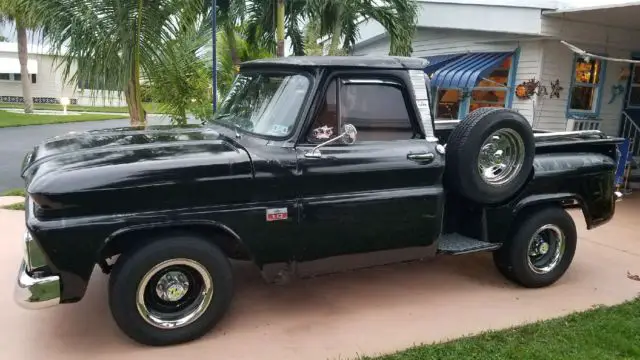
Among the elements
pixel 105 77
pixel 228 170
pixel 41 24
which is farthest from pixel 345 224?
pixel 41 24

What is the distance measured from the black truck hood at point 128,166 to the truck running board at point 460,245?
1.83m

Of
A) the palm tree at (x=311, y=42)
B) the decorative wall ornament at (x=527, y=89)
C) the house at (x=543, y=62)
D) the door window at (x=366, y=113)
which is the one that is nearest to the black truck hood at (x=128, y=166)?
the door window at (x=366, y=113)

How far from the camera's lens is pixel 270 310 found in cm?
426

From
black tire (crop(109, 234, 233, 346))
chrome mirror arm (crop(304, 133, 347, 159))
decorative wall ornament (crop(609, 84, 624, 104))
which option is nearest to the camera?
black tire (crop(109, 234, 233, 346))

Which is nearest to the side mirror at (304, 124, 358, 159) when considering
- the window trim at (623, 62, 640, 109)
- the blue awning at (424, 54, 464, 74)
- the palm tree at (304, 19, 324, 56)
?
the blue awning at (424, 54, 464, 74)

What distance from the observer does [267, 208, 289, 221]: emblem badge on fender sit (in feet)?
12.1

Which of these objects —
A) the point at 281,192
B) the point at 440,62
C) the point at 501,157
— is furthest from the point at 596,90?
the point at 281,192

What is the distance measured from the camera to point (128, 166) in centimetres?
334

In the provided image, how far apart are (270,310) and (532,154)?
8.07 ft

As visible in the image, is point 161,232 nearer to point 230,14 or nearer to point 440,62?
point 230,14

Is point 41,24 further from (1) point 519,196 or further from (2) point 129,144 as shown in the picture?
(1) point 519,196

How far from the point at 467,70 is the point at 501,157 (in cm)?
556

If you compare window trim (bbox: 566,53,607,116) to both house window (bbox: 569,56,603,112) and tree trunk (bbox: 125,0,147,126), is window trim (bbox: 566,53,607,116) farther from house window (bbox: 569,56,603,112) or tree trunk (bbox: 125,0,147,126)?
tree trunk (bbox: 125,0,147,126)

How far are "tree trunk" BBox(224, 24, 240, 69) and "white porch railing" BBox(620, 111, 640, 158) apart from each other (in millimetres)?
7574
